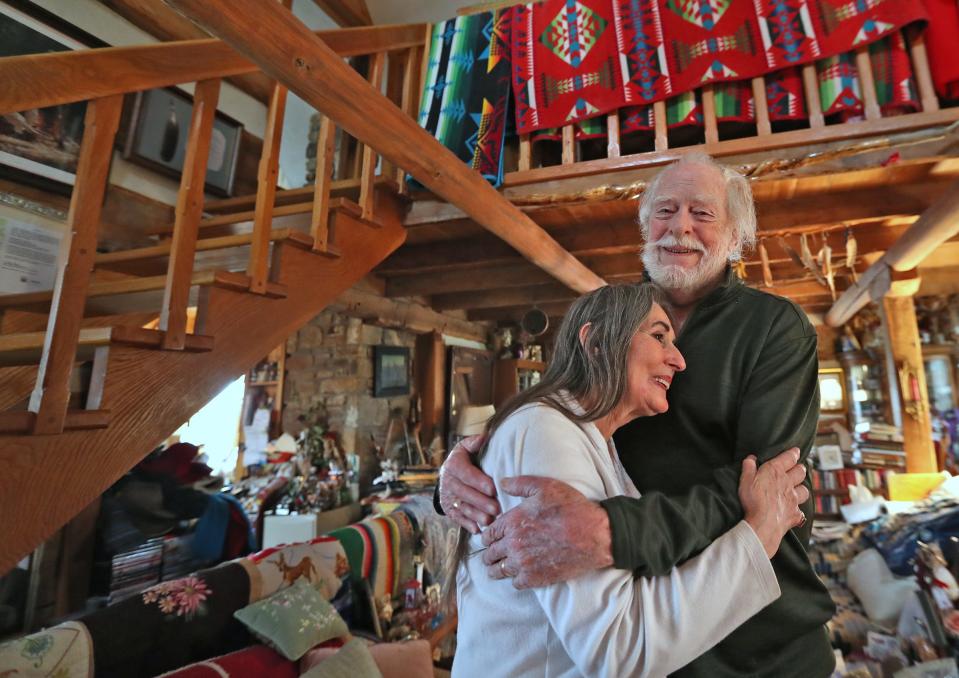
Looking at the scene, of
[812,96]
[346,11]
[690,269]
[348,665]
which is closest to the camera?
[690,269]

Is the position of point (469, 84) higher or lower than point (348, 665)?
higher

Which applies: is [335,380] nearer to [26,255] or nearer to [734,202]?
[26,255]

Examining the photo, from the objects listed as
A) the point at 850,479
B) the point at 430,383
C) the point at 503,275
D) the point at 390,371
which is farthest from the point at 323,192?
the point at 850,479

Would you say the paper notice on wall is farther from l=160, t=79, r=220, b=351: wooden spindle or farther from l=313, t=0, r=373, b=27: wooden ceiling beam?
l=313, t=0, r=373, b=27: wooden ceiling beam

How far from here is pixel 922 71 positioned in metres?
2.47

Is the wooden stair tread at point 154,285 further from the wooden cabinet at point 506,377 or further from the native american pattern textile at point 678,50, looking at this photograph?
the wooden cabinet at point 506,377

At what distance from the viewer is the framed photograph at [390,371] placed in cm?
464

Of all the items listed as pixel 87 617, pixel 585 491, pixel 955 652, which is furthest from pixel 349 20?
pixel 955 652

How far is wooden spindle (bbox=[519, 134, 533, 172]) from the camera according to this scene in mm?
2984

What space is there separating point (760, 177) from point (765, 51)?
745 mm

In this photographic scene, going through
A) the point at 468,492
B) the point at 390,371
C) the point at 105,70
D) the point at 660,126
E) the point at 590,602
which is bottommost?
the point at 590,602

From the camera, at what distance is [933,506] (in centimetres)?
373

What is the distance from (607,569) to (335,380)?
402cm

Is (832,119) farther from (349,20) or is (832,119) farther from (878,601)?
(349,20)
